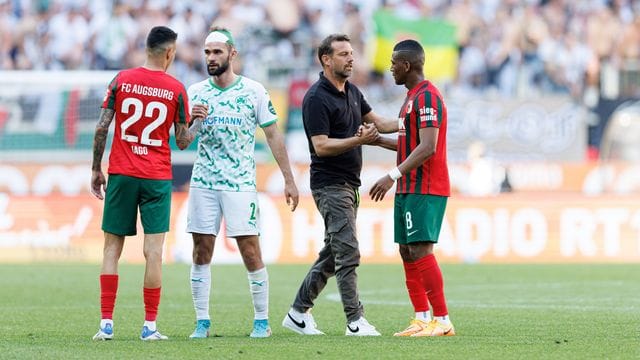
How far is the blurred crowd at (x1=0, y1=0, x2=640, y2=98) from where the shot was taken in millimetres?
27047

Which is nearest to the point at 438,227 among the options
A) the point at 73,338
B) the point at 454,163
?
the point at 73,338

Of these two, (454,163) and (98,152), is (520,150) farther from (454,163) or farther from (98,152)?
(98,152)

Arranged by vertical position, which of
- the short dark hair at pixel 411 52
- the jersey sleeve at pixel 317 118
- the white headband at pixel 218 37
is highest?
the white headband at pixel 218 37

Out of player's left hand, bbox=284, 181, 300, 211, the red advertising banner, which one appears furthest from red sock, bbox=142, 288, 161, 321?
the red advertising banner

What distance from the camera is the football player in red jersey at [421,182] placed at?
10.4 meters

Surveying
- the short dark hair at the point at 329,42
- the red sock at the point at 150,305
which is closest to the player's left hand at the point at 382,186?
the short dark hair at the point at 329,42

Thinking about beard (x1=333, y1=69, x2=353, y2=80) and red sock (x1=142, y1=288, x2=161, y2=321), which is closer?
red sock (x1=142, y1=288, x2=161, y2=321)

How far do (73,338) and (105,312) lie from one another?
46cm

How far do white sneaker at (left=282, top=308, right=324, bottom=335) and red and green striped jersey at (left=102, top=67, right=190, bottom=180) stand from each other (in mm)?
1749

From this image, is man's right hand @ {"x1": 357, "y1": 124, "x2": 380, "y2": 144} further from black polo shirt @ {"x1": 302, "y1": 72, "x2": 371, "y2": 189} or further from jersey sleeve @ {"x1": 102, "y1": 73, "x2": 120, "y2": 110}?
jersey sleeve @ {"x1": 102, "y1": 73, "x2": 120, "y2": 110}

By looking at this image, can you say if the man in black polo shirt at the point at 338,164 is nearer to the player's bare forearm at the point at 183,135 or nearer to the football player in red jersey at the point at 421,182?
the football player in red jersey at the point at 421,182

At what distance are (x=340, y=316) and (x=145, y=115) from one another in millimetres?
3561

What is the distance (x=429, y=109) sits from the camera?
1045 cm

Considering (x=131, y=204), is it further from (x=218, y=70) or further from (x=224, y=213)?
(x=218, y=70)
